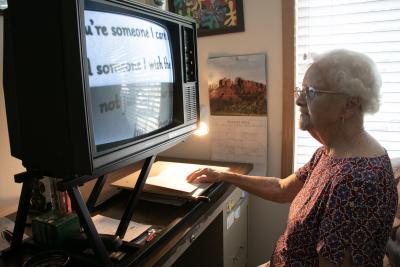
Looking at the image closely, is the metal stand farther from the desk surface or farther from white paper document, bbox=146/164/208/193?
white paper document, bbox=146/164/208/193

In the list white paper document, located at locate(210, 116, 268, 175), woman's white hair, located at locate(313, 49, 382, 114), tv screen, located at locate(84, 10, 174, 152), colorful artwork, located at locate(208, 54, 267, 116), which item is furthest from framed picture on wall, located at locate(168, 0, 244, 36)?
woman's white hair, located at locate(313, 49, 382, 114)

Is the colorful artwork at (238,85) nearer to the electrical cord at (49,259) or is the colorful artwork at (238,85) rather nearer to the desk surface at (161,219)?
the desk surface at (161,219)

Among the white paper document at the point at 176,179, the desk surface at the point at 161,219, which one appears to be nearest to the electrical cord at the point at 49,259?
the desk surface at the point at 161,219

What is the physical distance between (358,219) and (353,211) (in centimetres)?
2

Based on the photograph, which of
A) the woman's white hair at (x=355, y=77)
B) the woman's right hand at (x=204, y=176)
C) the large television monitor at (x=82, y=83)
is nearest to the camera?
the large television monitor at (x=82, y=83)

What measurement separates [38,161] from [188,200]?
55cm

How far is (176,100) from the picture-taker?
1.12 m

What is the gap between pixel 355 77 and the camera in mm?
939

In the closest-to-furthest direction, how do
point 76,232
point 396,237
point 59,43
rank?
point 59,43 → point 76,232 → point 396,237

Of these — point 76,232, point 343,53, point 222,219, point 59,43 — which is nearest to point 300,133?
point 222,219

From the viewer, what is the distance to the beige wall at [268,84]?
162 cm

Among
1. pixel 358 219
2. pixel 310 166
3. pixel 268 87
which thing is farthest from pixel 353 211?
pixel 268 87

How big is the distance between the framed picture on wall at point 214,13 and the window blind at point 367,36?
0.92ft

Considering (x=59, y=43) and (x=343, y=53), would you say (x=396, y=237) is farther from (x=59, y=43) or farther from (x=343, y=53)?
(x=59, y=43)
